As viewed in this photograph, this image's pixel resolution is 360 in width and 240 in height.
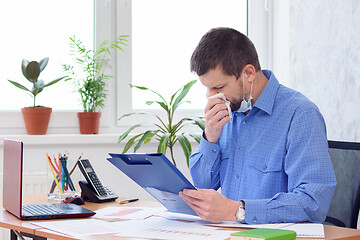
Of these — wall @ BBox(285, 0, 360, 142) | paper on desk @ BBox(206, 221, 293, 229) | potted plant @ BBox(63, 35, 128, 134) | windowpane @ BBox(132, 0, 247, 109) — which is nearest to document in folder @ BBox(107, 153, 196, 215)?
paper on desk @ BBox(206, 221, 293, 229)

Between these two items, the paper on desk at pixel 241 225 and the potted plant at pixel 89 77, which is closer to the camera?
the paper on desk at pixel 241 225

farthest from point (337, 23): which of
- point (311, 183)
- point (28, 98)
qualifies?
point (28, 98)

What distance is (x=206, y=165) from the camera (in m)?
1.92

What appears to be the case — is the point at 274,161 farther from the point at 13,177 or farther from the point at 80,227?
the point at 13,177

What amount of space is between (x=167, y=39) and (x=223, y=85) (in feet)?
5.59

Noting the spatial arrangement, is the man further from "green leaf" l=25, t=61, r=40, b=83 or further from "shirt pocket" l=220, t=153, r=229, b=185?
"green leaf" l=25, t=61, r=40, b=83

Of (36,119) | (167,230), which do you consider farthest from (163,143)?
(167,230)

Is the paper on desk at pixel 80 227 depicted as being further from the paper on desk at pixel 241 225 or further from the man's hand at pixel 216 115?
the man's hand at pixel 216 115

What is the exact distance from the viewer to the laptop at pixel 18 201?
1656 mm

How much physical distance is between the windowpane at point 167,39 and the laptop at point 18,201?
1.58 m

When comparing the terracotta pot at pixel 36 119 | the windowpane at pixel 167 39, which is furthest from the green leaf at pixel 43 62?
the windowpane at pixel 167 39

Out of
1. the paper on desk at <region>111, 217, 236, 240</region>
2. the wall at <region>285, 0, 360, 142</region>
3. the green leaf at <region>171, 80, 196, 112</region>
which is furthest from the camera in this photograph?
the green leaf at <region>171, 80, 196, 112</region>

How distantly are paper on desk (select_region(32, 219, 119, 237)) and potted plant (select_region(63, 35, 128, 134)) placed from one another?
153 centimetres

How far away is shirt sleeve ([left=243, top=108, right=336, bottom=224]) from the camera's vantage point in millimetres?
1518
